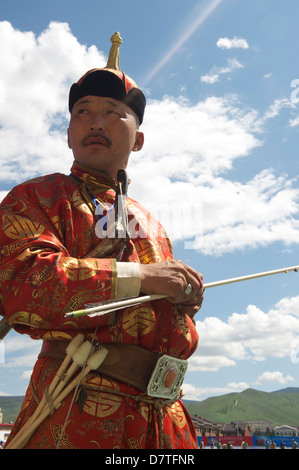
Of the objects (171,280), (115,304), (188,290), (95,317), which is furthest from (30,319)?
(188,290)

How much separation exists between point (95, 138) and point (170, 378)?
1754 mm

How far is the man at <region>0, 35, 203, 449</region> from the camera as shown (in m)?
2.27

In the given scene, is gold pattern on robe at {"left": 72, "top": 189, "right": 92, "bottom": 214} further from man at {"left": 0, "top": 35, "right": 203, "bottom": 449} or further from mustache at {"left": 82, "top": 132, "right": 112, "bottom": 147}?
mustache at {"left": 82, "top": 132, "right": 112, "bottom": 147}

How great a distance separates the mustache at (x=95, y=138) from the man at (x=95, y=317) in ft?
1.33

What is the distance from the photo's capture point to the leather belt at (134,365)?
2.42 m

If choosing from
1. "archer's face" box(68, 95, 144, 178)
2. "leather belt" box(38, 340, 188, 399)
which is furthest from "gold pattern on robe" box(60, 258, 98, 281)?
"archer's face" box(68, 95, 144, 178)

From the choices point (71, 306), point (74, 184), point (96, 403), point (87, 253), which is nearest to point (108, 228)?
point (87, 253)

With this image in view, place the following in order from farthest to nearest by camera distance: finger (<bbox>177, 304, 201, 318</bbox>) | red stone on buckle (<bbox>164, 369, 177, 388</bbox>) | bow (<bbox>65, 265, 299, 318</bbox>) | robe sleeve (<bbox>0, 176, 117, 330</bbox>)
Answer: finger (<bbox>177, 304, 201, 318</bbox>) < red stone on buckle (<bbox>164, 369, 177, 388</bbox>) < robe sleeve (<bbox>0, 176, 117, 330</bbox>) < bow (<bbox>65, 265, 299, 318</bbox>)

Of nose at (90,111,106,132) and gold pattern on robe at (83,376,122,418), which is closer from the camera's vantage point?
gold pattern on robe at (83,376,122,418)

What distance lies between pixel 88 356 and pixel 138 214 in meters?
1.29

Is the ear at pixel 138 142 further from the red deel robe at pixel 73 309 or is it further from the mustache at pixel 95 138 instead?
the red deel robe at pixel 73 309

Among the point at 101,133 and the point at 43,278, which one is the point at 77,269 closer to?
the point at 43,278
